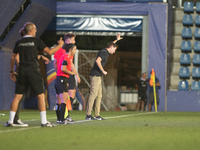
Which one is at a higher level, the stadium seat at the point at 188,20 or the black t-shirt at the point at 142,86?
the stadium seat at the point at 188,20

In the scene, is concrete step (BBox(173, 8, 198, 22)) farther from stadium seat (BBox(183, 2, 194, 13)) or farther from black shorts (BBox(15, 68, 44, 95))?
black shorts (BBox(15, 68, 44, 95))

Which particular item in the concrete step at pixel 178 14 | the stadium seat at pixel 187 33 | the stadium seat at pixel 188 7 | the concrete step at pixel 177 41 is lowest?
the concrete step at pixel 177 41

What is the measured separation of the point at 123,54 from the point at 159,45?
4094mm

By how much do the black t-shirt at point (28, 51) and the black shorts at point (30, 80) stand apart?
3.5 inches

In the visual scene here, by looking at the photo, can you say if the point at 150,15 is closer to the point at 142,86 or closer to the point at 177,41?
the point at 177,41

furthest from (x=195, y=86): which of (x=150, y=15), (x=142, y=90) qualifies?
(x=150, y=15)

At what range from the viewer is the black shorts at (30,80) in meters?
6.94

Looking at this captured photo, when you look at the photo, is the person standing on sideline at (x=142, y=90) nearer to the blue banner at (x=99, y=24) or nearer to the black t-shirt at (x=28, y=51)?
the blue banner at (x=99, y=24)

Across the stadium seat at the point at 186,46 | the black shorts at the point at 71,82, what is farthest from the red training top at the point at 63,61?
the stadium seat at the point at 186,46

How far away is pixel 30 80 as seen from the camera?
6.93m

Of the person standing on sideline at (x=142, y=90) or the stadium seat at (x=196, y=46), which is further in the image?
the stadium seat at (x=196, y=46)

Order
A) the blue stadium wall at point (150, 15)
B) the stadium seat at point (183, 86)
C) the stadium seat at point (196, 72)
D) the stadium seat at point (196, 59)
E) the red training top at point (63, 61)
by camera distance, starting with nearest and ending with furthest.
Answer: the red training top at point (63, 61) < the blue stadium wall at point (150, 15) < the stadium seat at point (183, 86) < the stadium seat at point (196, 72) < the stadium seat at point (196, 59)

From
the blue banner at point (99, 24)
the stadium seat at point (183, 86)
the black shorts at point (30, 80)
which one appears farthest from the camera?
the stadium seat at point (183, 86)

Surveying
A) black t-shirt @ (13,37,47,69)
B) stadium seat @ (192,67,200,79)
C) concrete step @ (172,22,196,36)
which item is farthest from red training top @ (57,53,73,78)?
concrete step @ (172,22,196,36)
